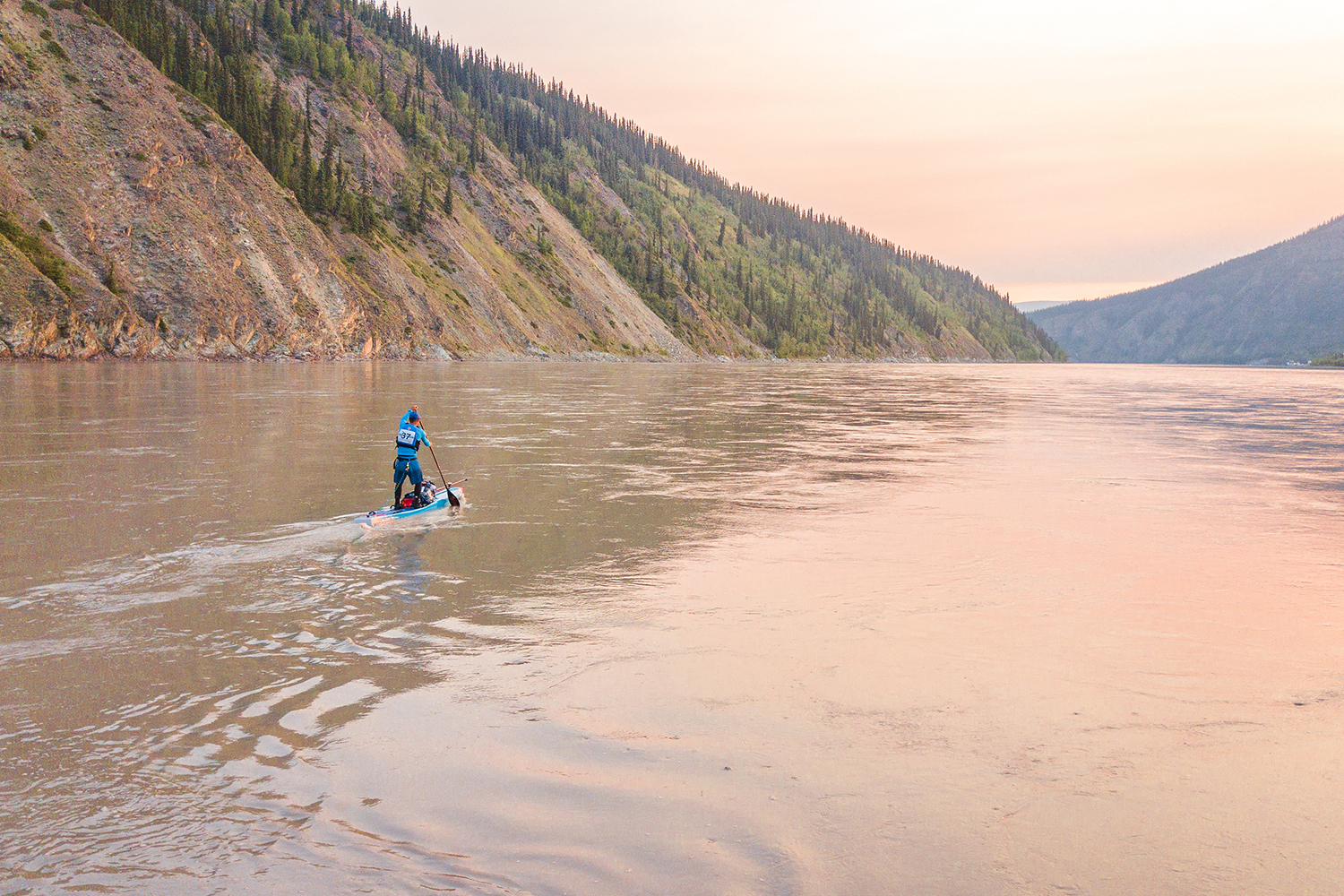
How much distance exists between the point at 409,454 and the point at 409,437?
33cm

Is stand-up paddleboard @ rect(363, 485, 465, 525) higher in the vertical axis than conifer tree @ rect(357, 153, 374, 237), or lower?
lower

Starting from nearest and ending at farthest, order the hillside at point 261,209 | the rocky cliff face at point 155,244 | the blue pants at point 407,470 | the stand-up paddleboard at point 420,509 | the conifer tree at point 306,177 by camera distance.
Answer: the stand-up paddleboard at point 420,509 → the blue pants at point 407,470 → the rocky cliff face at point 155,244 → the hillside at point 261,209 → the conifer tree at point 306,177

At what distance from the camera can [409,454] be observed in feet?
53.0

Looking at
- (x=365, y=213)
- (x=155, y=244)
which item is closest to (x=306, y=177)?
(x=365, y=213)

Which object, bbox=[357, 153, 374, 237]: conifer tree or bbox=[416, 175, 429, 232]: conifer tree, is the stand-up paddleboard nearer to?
bbox=[357, 153, 374, 237]: conifer tree

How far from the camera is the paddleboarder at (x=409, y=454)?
52.4 ft

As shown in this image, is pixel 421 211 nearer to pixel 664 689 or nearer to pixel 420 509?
pixel 420 509

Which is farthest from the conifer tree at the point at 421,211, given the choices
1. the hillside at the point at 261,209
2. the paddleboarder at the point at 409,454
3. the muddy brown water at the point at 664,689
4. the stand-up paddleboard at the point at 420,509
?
the stand-up paddleboard at the point at 420,509

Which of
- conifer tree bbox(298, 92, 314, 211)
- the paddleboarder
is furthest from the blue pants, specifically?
conifer tree bbox(298, 92, 314, 211)

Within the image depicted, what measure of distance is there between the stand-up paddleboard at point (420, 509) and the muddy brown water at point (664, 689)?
0.29 meters

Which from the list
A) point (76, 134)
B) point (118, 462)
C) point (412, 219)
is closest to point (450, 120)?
point (412, 219)

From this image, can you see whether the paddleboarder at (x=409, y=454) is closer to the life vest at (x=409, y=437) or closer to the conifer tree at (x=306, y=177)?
the life vest at (x=409, y=437)

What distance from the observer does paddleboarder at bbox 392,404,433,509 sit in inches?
629

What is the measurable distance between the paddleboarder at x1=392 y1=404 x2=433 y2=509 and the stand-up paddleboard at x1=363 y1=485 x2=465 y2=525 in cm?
26
